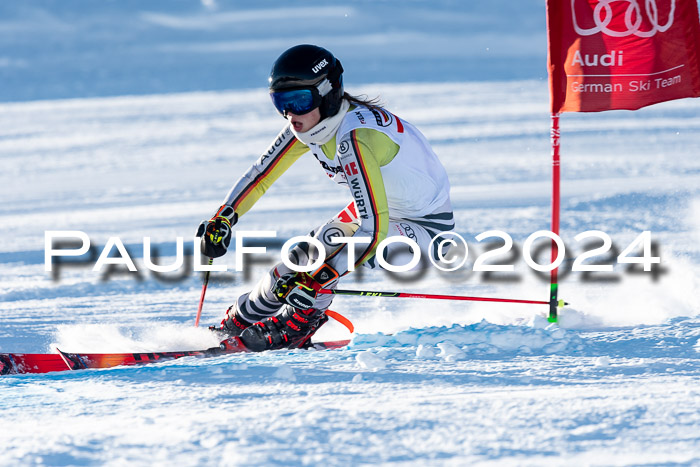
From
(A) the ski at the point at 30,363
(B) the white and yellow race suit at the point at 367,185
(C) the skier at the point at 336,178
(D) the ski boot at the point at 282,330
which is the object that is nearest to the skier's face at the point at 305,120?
(C) the skier at the point at 336,178

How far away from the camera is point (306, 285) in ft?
13.8

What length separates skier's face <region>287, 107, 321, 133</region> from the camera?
13.5 ft

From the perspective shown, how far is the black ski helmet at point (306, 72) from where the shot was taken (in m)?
4.01

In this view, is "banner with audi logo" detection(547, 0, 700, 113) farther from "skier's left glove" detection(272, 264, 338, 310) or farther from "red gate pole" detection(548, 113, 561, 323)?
"skier's left glove" detection(272, 264, 338, 310)

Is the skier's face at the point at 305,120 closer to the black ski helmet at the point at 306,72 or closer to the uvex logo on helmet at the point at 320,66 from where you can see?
the black ski helmet at the point at 306,72

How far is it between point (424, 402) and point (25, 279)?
4.24m

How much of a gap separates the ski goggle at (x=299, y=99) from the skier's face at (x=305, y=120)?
1.1 inches

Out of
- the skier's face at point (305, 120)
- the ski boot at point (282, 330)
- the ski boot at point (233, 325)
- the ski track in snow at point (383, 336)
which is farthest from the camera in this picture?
the ski boot at point (233, 325)

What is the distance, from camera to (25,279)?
655 cm

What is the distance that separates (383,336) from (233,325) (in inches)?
32.9

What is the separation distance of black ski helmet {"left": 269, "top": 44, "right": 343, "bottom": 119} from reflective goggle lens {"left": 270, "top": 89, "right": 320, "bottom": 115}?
24 millimetres

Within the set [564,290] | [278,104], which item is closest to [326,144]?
[278,104]

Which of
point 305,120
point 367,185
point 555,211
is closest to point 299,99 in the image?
point 305,120

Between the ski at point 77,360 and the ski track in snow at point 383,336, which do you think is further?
the ski at point 77,360
